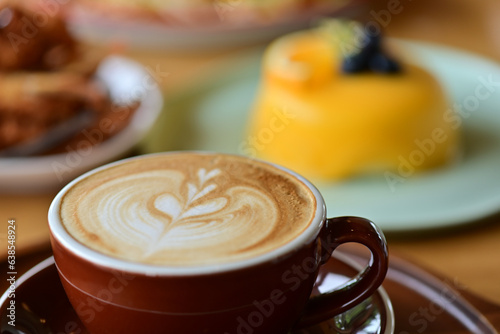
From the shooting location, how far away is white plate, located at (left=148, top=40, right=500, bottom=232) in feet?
3.63

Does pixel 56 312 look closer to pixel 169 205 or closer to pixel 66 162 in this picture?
pixel 169 205

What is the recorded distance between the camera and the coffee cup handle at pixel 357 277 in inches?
23.7

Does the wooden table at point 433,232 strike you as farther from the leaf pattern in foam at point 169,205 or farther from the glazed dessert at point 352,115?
the glazed dessert at point 352,115

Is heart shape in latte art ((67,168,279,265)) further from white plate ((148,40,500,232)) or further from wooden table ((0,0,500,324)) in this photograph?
white plate ((148,40,500,232))

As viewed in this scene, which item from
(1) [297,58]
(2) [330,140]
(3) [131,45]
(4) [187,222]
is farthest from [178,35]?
(4) [187,222]

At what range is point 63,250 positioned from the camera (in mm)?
560

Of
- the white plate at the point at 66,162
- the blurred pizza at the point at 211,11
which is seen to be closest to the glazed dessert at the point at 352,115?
the white plate at the point at 66,162

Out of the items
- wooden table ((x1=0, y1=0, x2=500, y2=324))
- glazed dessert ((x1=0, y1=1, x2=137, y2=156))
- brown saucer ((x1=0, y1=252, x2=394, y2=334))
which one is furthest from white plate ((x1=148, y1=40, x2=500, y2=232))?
brown saucer ((x1=0, y1=252, x2=394, y2=334))

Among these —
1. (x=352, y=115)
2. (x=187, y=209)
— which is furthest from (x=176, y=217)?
(x=352, y=115)

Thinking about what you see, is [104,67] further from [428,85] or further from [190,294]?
[190,294]

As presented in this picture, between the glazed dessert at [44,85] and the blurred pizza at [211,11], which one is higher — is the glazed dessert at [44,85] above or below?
above

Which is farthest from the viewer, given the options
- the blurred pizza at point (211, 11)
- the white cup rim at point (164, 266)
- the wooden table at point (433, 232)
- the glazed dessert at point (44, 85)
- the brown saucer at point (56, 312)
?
the blurred pizza at point (211, 11)

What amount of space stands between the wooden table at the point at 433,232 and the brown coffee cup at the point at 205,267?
0.19 meters

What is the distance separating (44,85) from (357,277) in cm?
95
